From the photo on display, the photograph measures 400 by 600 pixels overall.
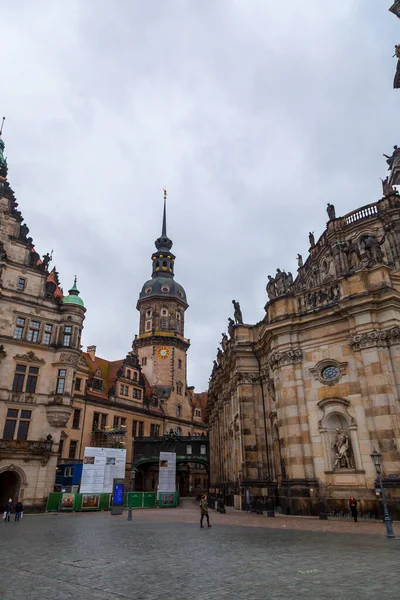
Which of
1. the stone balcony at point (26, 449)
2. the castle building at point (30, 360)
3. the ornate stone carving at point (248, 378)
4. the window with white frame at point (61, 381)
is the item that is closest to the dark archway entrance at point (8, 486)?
the castle building at point (30, 360)

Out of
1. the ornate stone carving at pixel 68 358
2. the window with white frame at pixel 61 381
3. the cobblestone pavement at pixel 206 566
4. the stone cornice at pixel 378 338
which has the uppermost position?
the ornate stone carving at pixel 68 358

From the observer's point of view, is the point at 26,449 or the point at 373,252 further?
the point at 26,449

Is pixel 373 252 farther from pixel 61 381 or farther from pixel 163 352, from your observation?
pixel 163 352

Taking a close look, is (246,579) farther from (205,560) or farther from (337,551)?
(337,551)

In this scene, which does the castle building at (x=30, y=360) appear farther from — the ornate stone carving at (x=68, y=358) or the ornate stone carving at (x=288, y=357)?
the ornate stone carving at (x=288, y=357)

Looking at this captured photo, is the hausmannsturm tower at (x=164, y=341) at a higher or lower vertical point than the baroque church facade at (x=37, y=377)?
higher

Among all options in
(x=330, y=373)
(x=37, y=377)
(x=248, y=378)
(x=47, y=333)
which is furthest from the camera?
(x=47, y=333)

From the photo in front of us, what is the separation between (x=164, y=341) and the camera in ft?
252

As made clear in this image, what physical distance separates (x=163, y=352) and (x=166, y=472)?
35.9 meters

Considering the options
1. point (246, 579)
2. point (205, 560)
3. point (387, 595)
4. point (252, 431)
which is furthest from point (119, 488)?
point (387, 595)

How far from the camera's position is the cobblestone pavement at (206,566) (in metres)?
7.82

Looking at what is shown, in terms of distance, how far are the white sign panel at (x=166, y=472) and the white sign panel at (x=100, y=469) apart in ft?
15.2

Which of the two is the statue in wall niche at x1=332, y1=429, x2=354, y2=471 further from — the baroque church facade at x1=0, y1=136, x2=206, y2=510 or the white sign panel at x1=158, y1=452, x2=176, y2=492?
the baroque church facade at x1=0, y1=136, x2=206, y2=510

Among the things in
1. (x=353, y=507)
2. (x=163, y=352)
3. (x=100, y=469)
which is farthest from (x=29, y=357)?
(x=163, y=352)
